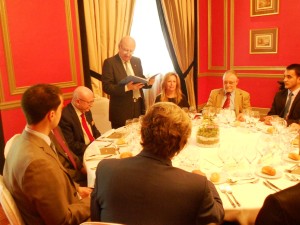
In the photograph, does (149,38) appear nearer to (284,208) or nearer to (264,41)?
(264,41)

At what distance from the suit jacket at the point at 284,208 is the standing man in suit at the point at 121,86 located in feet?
8.55

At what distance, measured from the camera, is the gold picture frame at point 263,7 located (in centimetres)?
507

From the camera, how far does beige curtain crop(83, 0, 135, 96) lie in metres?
4.09

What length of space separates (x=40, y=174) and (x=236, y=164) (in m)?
1.15

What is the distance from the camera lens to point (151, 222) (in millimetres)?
1234

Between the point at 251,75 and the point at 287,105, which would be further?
the point at 251,75

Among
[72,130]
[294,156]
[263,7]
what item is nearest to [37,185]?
[72,130]

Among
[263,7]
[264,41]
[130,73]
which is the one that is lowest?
[130,73]

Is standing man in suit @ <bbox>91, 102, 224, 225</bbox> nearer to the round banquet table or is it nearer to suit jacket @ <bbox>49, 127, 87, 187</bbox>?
the round banquet table

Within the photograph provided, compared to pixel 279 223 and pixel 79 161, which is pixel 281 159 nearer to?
pixel 279 223

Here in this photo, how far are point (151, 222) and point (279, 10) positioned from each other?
15.9ft

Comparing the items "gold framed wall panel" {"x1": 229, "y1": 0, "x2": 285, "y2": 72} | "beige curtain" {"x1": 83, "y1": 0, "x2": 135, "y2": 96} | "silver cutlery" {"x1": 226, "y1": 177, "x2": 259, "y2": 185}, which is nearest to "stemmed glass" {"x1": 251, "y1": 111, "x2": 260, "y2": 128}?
"silver cutlery" {"x1": 226, "y1": 177, "x2": 259, "y2": 185}

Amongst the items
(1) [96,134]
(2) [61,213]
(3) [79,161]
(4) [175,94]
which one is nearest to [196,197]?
(2) [61,213]

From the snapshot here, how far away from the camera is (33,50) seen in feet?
11.7
